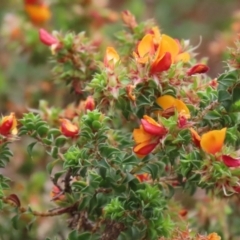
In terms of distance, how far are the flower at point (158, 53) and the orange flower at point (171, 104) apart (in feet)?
0.15

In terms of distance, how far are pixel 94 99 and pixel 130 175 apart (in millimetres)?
132

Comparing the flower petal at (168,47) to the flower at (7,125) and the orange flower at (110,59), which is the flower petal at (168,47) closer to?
the orange flower at (110,59)

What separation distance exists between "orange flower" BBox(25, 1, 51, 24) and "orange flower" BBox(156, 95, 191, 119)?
110 centimetres

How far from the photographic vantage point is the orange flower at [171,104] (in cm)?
95

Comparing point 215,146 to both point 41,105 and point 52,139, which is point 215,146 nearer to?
point 52,139

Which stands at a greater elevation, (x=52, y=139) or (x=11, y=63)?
(x=52, y=139)

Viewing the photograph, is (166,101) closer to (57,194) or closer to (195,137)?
(195,137)

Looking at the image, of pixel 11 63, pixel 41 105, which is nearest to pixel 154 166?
pixel 41 105

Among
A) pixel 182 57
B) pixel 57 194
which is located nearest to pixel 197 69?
pixel 182 57

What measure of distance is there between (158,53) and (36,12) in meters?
1.12

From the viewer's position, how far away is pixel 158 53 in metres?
0.95

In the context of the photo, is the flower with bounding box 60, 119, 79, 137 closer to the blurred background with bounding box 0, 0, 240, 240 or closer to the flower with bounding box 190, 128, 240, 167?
the flower with bounding box 190, 128, 240, 167

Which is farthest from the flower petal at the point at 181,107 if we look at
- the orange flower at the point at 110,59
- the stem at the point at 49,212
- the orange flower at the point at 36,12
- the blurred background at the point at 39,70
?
the orange flower at the point at 36,12

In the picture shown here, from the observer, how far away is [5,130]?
3.20ft
